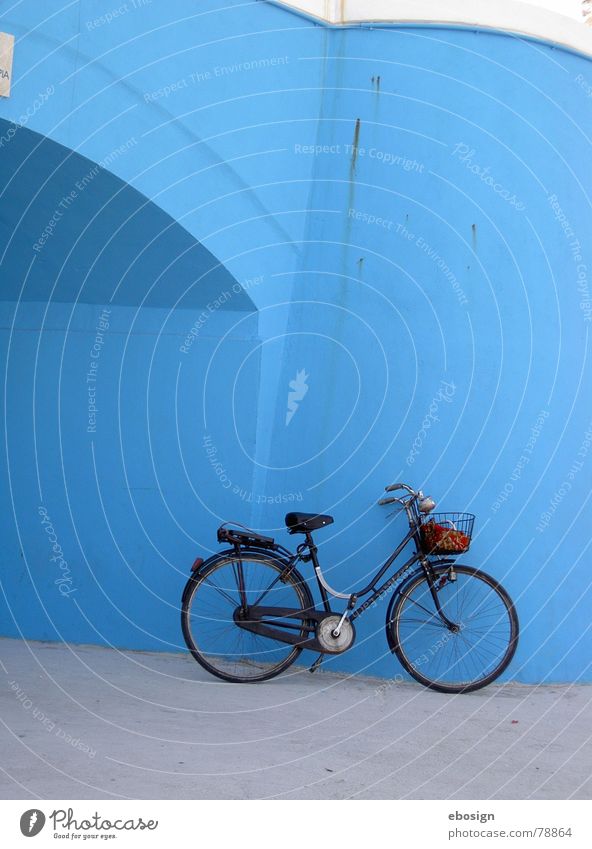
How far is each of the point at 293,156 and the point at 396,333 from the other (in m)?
1.09

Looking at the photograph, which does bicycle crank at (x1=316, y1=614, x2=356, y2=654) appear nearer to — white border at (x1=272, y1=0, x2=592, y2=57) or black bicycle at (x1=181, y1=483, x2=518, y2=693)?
black bicycle at (x1=181, y1=483, x2=518, y2=693)

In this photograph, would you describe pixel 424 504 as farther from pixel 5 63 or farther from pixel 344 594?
pixel 5 63

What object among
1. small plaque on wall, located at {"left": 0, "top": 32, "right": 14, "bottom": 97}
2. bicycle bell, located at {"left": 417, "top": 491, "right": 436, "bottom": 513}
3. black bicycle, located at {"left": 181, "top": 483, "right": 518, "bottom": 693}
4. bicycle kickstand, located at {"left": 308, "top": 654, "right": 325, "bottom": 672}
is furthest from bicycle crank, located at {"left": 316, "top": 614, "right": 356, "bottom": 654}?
small plaque on wall, located at {"left": 0, "top": 32, "right": 14, "bottom": 97}

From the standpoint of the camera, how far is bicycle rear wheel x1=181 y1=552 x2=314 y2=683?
16.5 feet

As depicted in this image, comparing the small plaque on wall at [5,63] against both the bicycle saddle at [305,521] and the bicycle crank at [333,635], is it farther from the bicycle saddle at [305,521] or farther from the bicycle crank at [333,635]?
the bicycle crank at [333,635]

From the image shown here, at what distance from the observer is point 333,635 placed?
5004 mm

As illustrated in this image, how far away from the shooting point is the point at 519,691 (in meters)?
5.09

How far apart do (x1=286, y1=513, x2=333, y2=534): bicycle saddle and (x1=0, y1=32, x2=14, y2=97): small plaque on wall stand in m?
2.28

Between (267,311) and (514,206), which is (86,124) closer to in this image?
(267,311)
